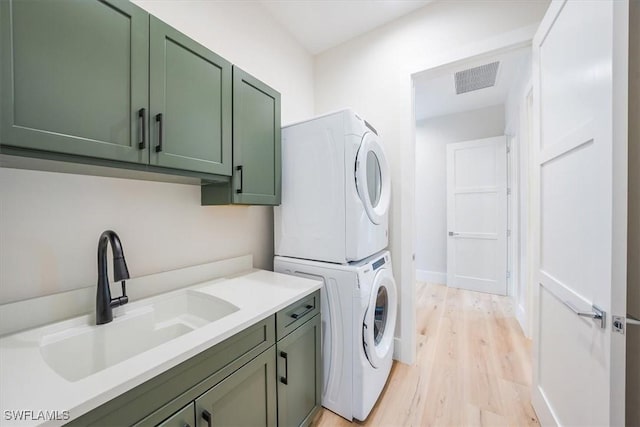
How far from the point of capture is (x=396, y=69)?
2.14m

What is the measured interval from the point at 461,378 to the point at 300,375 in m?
1.33

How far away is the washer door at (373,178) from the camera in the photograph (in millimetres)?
1518

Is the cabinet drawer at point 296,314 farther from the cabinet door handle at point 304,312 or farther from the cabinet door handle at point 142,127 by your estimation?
the cabinet door handle at point 142,127

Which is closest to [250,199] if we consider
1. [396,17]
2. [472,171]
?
[396,17]

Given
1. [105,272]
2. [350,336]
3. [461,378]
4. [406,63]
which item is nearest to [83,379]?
[105,272]

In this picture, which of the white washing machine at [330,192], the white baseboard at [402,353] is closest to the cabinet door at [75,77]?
the white washing machine at [330,192]

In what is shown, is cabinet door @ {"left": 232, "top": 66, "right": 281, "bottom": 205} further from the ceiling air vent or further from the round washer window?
the ceiling air vent

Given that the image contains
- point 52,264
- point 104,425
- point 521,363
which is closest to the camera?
point 104,425

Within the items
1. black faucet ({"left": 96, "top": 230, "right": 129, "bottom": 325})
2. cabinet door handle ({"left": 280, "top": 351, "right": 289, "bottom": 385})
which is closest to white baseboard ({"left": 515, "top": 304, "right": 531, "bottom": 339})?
cabinet door handle ({"left": 280, "top": 351, "right": 289, "bottom": 385})

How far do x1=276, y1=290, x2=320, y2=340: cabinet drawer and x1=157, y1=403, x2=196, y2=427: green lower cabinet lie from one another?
415 mm

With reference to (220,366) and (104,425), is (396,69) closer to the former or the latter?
(220,366)

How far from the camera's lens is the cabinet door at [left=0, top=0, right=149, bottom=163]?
717 mm

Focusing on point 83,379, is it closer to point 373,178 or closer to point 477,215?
point 373,178

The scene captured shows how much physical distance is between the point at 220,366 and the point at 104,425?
337 mm
